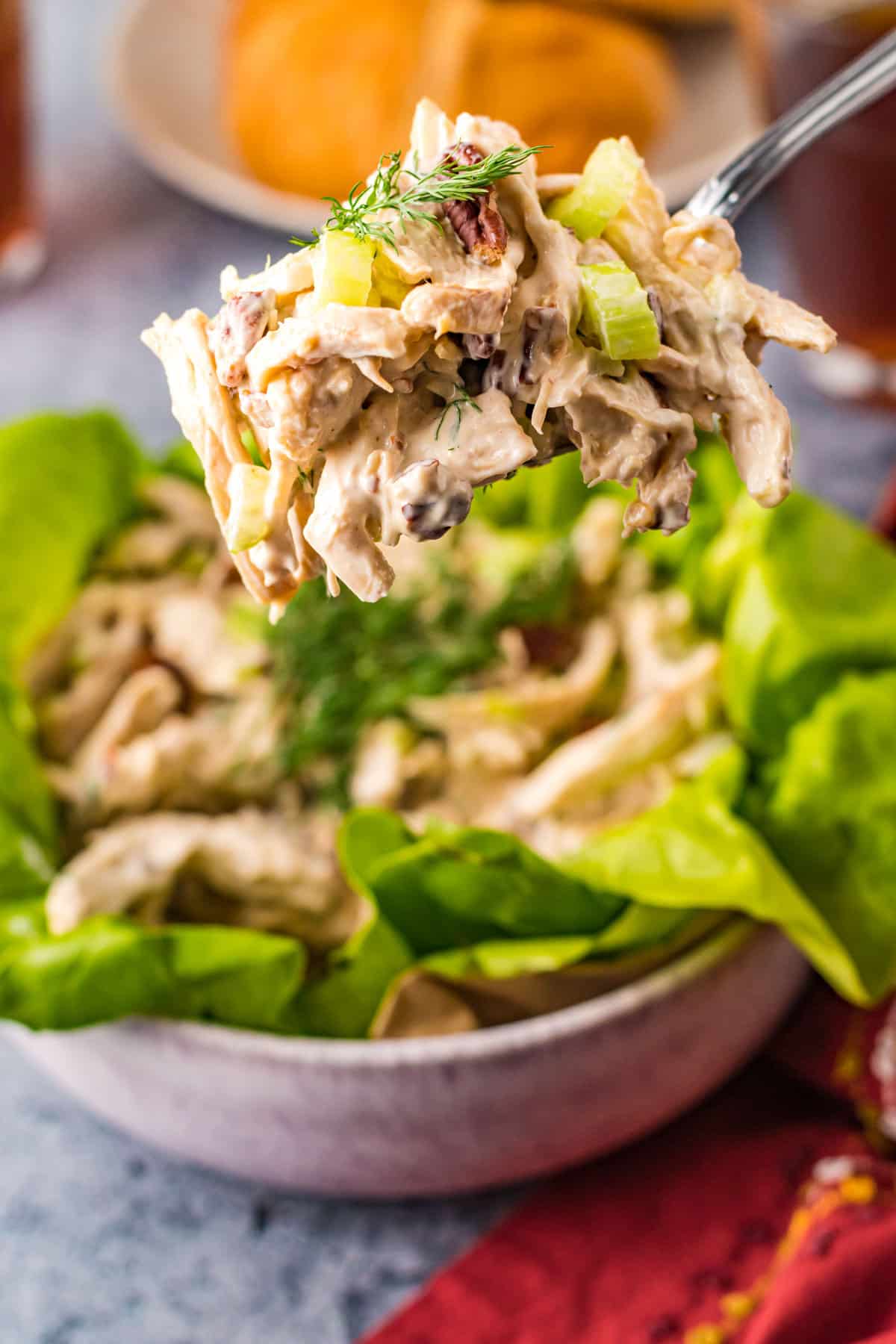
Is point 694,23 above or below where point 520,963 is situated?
above

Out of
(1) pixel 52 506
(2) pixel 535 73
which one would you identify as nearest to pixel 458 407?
(1) pixel 52 506

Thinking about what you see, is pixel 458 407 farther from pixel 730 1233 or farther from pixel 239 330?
pixel 730 1233

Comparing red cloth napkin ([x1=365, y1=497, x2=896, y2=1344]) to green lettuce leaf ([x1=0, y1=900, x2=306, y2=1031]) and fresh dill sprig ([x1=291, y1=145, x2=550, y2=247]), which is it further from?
fresh dill sprig ([x1=291, y1=145, x2=550, y2=247])

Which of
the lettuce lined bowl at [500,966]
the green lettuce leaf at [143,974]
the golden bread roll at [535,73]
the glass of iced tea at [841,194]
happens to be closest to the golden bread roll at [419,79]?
the golden bread roll at [535,73]

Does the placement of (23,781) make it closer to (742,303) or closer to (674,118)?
(742,303)

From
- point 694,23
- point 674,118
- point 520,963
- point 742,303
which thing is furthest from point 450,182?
point 694,23
